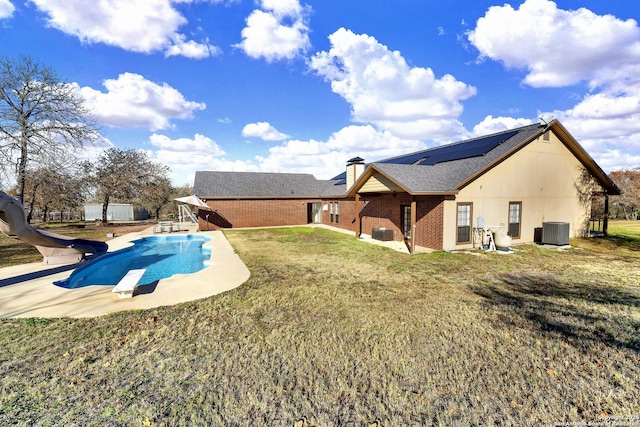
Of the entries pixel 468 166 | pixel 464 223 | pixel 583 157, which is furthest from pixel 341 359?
pixel 583 157

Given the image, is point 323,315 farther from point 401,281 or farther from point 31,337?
point 31,337

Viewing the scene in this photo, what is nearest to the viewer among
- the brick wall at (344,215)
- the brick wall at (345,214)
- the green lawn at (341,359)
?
the green lawn at (341,359)

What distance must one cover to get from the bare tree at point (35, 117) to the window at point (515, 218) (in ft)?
72.1

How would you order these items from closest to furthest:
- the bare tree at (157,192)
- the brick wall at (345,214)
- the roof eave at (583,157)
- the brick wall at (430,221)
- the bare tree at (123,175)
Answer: the brick wall at (430,221) < the brick wall at (345,214) < the roof eave at (583,157) < the bare tree at (123,175) < the bare tree at (157,192)

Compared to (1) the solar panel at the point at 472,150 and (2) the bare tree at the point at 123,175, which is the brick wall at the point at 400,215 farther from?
(2) the bare tree at the point at 123,175

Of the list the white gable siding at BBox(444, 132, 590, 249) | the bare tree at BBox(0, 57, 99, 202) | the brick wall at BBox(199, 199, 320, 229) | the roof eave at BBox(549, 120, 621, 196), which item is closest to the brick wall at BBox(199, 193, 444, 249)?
the brick wall at BBox(199, 199, 320, 229)

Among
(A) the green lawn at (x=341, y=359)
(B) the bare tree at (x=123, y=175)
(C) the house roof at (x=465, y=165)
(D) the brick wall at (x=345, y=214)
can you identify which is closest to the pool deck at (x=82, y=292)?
(A) the green lawn at (x=341, y=359)

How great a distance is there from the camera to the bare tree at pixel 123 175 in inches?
1018

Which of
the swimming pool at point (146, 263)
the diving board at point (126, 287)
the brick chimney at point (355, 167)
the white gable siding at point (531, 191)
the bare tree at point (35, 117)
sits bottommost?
the swimming pool at point (146, 263)

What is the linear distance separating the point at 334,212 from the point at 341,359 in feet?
60.3

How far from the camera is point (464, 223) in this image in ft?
38.8

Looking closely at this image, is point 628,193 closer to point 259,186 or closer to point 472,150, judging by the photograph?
point 472,150

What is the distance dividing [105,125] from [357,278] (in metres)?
16.8

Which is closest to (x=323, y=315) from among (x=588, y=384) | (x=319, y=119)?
(x=588, y=384)
